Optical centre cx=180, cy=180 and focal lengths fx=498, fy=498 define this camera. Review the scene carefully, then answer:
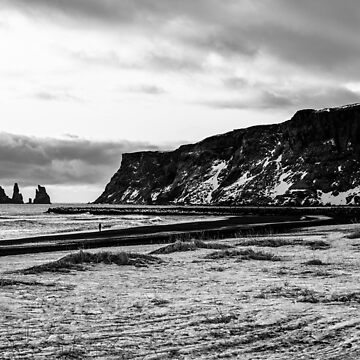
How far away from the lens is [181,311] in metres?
10.3

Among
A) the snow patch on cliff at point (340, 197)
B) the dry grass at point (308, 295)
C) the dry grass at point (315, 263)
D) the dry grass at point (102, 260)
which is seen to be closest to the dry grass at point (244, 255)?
the dry grass at point (315, 263)

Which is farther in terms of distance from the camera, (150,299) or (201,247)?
(201,247)

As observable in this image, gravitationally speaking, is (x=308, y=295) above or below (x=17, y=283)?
below

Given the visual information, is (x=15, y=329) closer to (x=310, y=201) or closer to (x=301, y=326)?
(x=301, y=326)

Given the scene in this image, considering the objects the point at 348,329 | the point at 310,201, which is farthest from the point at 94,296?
the point at 310,201

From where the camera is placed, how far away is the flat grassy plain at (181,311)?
7852 mm

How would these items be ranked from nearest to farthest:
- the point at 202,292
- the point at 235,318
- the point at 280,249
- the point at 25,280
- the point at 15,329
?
the point at 15,329 → the point at 235,318 → the point at 202,292 → the point at 25,280 → the point at 280,249

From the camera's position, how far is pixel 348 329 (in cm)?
887

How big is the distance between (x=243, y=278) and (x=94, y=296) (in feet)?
15.8

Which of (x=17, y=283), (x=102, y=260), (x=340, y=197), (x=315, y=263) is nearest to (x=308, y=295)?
(x=315, y=263)

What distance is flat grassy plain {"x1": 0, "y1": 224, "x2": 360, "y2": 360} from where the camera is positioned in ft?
25.8

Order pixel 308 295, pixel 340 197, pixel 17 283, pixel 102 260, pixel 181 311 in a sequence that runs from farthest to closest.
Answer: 1. pixel 340 197
2. pixel 102 260
3. pixel 17 283
4. pixel 308 295
5. pixel 181 311

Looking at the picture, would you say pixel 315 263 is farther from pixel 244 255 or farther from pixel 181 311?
pixel 181 311

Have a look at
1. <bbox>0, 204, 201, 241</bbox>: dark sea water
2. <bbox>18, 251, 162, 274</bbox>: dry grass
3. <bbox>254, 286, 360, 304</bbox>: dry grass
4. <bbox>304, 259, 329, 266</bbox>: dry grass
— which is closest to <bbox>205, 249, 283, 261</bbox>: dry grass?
<bbox>304, 259, 329, 266</bbox>: dry grass
